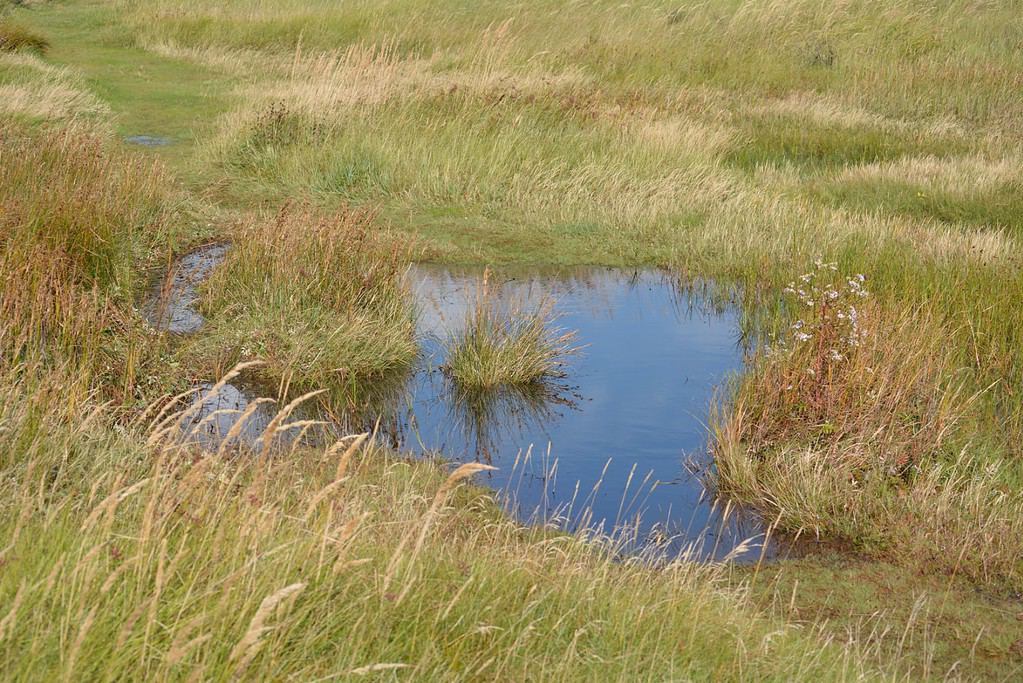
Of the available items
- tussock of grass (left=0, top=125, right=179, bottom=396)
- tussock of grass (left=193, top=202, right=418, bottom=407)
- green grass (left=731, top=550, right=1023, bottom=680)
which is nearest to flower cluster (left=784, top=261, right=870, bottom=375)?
green grass (left=731, top=550, right=1023, bottom=680)

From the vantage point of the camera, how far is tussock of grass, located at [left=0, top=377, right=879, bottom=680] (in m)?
2.59

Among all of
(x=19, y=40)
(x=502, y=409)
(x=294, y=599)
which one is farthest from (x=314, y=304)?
(x=19, y=40)

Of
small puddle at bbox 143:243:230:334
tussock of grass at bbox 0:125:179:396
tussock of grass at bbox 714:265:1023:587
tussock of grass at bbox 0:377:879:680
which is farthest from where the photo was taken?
small puddle at bbox 143:243:230:334

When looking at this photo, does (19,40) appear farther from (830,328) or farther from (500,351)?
(830,328)

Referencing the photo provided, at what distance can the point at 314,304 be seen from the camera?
24.7 ft

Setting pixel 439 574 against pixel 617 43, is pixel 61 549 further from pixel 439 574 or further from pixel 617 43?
pixel 617 43

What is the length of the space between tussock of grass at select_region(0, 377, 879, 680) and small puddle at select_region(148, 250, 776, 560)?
0.81 meters

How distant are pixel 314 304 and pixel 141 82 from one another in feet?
37.6

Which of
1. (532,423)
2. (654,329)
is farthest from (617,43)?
(532,423)

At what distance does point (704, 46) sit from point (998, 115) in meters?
4.18

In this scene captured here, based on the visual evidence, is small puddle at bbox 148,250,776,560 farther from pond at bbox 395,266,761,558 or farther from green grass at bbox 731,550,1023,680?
green grass at bbox 731,550,1023,680

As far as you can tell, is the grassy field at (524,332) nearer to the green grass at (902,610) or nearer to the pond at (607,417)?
the green grass at (902,610)

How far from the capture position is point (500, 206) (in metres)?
11.3

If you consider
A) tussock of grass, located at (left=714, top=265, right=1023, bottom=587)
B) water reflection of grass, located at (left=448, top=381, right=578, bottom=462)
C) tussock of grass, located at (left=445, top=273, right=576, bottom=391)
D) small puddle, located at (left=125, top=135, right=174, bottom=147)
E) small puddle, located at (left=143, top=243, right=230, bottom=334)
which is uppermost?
tussock of grass, located at (left=714, top=265, right=1023, bottom=587)
